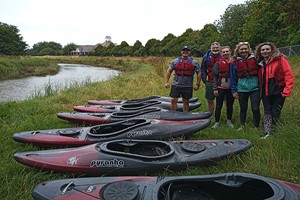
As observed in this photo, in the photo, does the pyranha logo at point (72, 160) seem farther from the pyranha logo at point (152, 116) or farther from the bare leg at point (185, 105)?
the bare leg at point (185, 105)

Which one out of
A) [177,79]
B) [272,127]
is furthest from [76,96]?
[272,127]

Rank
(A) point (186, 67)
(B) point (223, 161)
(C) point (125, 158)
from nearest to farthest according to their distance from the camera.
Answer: (C) point (125, 158) < (B) point (223, 161) < (A) point (186, 67)

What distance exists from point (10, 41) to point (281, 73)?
50.0 meters

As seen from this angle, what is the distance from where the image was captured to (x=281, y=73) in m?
4.01

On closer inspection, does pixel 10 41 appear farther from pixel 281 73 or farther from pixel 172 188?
pixel 172 188

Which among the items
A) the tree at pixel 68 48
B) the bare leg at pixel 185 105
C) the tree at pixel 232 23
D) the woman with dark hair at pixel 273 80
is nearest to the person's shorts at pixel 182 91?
the bare leg at pixel 185 105

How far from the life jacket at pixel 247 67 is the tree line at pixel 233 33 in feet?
48.5

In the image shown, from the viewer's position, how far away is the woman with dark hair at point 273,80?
3977 millimetres

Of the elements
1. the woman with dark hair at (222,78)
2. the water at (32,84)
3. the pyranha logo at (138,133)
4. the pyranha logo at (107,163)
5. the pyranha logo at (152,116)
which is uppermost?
the woman with dark hair at (222,78)

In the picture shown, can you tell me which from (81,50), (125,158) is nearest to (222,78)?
(125,158)

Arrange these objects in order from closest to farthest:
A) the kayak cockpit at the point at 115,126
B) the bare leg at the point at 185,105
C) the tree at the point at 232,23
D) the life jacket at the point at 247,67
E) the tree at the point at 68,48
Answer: the kayak cockpit at the point at 115,126 < the life jacket at the point at 247,67 < the bare leg at the point at 185,105 < the tree at the point at 232,23 < the tree at the point at 68,48

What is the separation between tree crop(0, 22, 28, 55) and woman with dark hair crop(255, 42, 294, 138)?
47.6 meters

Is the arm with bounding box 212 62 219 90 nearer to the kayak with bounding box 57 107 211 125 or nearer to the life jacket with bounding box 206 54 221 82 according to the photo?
the life jacket with bounding box 206 54 221 82

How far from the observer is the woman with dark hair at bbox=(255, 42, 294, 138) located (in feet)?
13.0
